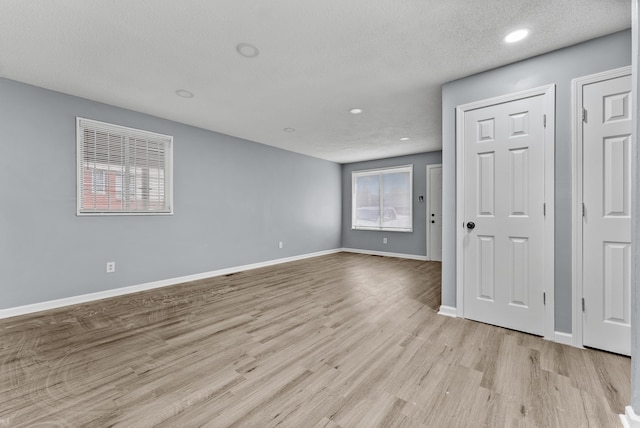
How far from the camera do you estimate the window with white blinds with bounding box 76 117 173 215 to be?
10.9ft

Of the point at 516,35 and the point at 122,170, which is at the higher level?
the point at 516,35

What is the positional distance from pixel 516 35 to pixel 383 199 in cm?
491

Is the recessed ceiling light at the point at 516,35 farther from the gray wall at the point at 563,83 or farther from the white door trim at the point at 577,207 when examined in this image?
the white door trim at the point at 577,207

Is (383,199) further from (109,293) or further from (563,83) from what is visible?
(109,293)

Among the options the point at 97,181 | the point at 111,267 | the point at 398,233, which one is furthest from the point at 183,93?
the point at 398,233

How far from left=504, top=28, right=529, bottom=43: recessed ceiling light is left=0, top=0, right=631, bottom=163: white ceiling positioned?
0.05m

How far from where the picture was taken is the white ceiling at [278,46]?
1859mm

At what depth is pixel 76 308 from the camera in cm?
305

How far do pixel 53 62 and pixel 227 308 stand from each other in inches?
115

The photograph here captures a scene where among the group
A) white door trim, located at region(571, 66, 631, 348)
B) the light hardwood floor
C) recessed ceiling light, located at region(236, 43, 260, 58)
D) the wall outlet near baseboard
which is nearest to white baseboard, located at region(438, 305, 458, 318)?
the light hardwood floor

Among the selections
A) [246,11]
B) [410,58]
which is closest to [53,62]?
[246,11]

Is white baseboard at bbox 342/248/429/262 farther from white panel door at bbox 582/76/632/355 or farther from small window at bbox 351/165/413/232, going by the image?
white panel door at bbox 582/76/632/355

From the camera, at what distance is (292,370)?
6.05 ft

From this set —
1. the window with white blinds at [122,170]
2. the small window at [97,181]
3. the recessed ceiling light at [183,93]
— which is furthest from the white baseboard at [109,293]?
the recessed ceiling light at [183,93]
